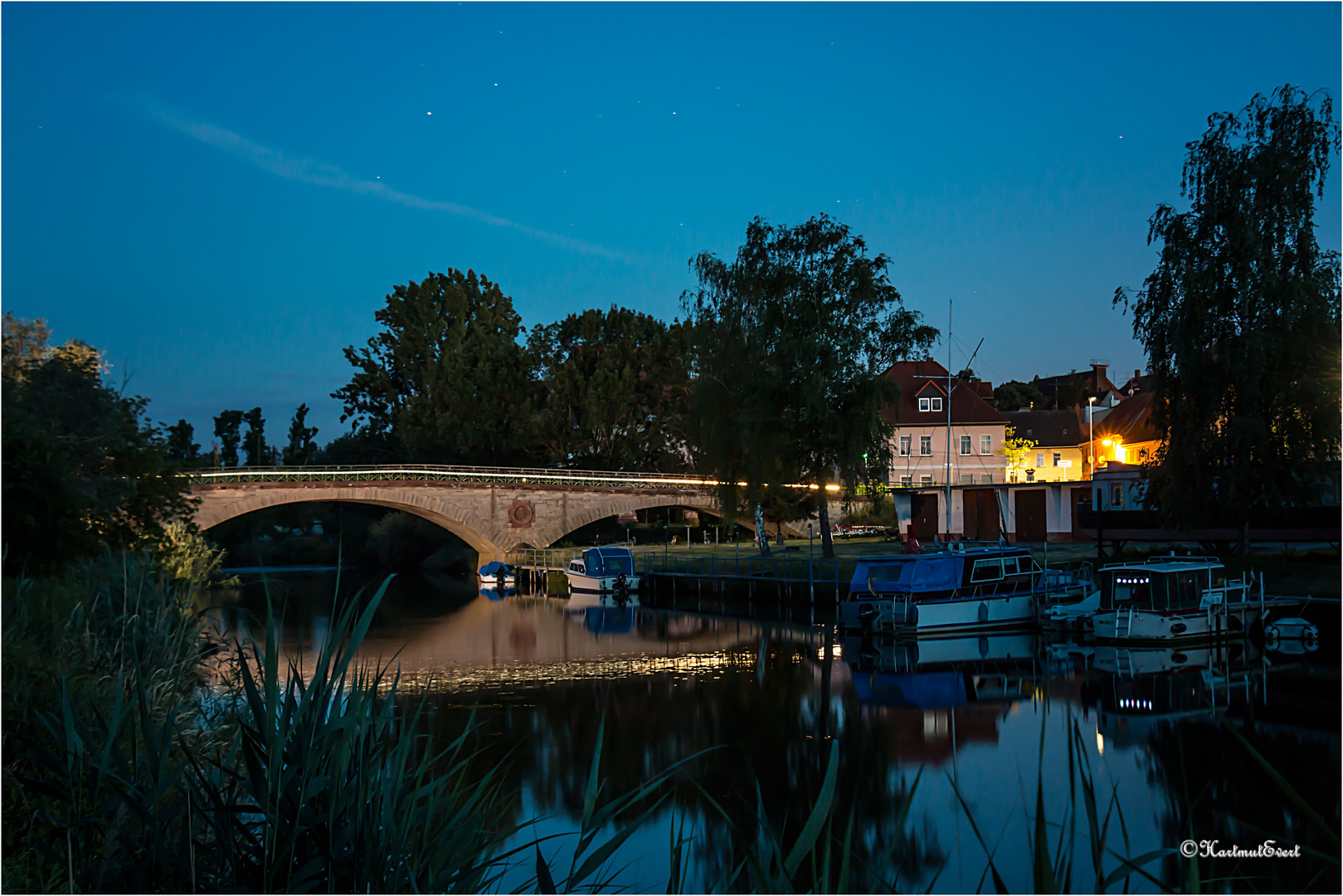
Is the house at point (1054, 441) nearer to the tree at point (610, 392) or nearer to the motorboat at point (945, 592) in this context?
the tree at point (610, 392)

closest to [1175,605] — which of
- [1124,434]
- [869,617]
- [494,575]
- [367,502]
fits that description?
[869,617]

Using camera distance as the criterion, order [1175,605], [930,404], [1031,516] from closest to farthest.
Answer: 1. [1175,605]
2. [1031,516]
3. [930,404]

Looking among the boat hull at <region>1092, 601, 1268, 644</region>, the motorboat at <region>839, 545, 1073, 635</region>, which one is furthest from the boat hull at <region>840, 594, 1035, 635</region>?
the boat hull at <region>1092, 601, 1268, 644</region>

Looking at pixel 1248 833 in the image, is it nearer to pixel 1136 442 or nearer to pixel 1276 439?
pixel 1276 439

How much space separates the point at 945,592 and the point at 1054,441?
42289 millimetres

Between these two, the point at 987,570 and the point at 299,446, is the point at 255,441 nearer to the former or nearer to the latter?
the point at 299,446

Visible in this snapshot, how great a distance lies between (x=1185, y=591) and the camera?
21.5 m

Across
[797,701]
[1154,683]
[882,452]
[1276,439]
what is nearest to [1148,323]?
[1276,439]

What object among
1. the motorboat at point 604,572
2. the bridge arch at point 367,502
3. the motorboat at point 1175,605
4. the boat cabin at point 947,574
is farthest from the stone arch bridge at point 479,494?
the motorboat at point 1175,605

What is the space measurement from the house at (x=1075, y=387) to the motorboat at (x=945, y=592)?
152 ft

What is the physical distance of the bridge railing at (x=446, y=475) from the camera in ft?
142

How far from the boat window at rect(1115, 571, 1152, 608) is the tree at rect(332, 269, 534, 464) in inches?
1458

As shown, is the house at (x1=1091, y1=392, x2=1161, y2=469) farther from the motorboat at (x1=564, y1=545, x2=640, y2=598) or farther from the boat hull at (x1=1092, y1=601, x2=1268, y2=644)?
the boat hull at (x1=1092, y1=601, x2=1268, y2=644)

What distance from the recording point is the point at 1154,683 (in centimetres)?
1781
